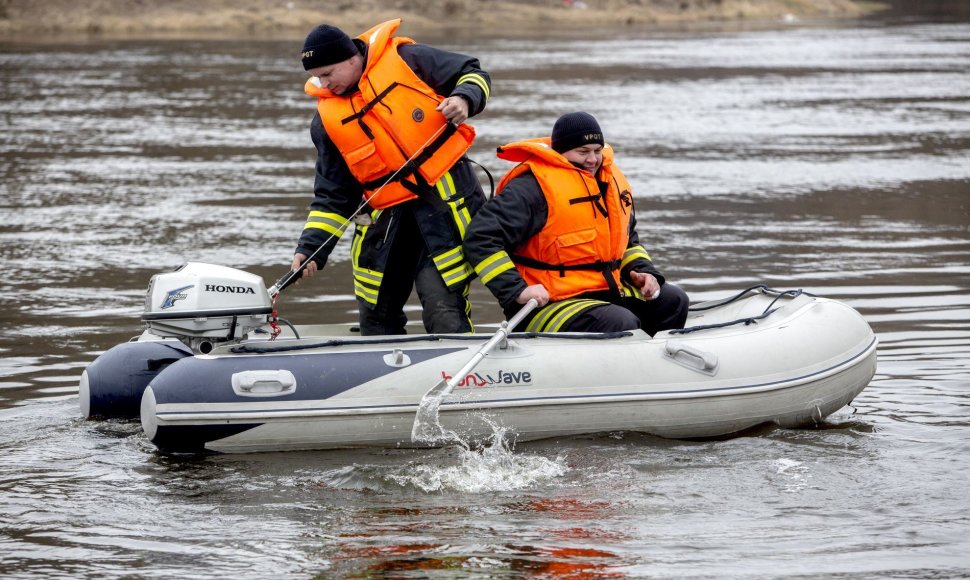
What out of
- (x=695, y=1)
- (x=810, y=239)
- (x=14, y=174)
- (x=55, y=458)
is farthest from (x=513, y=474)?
(x=695, y=1)

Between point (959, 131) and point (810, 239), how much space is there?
676 centimetres

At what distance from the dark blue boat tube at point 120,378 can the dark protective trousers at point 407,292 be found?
883 millimetres

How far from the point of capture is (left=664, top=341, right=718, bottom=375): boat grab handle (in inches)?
212

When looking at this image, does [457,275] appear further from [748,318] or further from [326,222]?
[748,318]

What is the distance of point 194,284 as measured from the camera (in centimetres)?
523

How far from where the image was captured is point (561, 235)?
18.0 feet

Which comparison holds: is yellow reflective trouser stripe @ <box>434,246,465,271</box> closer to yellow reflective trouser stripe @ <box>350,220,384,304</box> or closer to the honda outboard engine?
yellow reflective trouser stripe @ <box>350,220,384,304</box>

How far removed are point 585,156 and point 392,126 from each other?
2.64ft

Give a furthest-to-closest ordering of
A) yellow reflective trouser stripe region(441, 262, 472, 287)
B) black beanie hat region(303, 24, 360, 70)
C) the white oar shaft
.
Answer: yellow reflective trouser stripe region(441, 262, 472, 287) → black beanie hat region(303, 24, 360, 70) → the white oar shaft

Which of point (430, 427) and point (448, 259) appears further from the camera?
point (448, 259)

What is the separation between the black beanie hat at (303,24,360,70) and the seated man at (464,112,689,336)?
0.78m

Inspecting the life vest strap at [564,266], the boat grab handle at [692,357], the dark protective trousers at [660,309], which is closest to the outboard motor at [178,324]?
the life vest strap at [564,266]

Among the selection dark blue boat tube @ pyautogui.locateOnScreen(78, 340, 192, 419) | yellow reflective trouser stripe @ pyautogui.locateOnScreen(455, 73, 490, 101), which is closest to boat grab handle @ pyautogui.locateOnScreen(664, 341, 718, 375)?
yellow reflective trouser stripe @ pyautogui.locateOnScreen(455, 73, 490, 101)

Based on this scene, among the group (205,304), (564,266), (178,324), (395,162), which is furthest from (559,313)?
(178,324)
